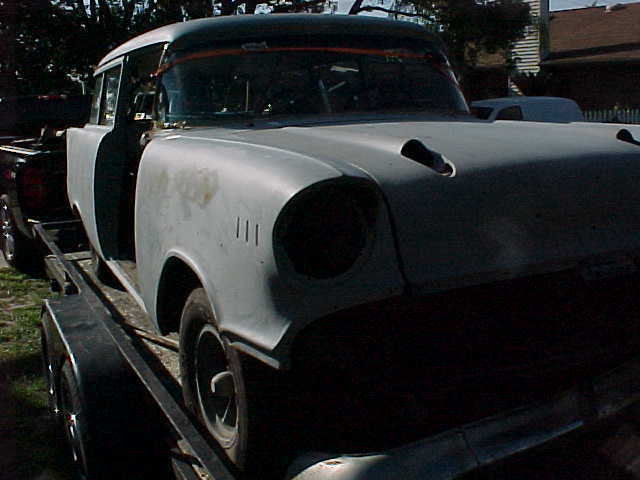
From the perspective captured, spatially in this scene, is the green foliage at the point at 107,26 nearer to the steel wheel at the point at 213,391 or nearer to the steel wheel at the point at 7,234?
the steel wheel at the point at 7,234

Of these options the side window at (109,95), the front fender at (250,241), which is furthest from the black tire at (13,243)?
the front fender at (250,241)

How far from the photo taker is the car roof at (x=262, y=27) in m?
3.68

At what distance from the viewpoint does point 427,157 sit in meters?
2.46

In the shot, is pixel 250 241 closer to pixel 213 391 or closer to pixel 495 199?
pixel 213 391

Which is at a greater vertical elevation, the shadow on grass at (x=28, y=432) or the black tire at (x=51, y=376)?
the black tire at (x=51, y=376)

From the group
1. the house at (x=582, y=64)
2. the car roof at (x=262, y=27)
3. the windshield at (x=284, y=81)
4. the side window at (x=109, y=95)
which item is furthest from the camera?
the house at (x=582, y=64)

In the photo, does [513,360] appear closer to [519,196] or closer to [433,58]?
[519,196]

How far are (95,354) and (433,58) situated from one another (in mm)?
2212

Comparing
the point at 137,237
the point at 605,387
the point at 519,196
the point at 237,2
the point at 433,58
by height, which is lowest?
the point at 605,387

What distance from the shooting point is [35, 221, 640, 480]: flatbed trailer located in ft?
7.11

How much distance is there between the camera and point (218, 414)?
2.79 metres

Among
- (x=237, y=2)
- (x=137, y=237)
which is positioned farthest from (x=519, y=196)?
(x=237, y=2)

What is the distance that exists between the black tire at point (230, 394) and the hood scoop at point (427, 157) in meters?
0.78

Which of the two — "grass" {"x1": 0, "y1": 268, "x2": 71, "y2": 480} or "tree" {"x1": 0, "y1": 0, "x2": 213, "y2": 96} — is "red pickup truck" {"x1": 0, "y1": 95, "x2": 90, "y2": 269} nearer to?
"grass" {"x1": 0, "y1": 268, "x2": 71, "y2": 480}
